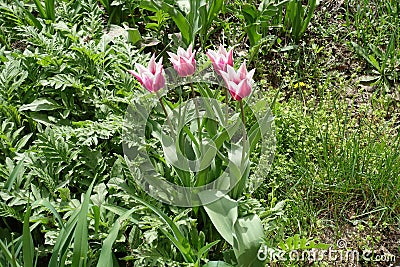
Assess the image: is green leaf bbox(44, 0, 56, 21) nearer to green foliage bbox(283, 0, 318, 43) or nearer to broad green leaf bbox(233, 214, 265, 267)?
green foliage bbox(283, 0, 318, 43)

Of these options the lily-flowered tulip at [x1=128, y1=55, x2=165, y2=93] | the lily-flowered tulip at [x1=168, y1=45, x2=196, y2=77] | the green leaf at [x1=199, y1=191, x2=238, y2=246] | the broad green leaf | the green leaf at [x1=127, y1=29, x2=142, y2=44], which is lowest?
the broad green leaf

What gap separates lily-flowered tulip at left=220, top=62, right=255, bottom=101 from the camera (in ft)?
5.28

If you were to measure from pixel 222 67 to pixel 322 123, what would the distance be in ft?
3.01

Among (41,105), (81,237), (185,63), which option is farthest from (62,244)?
(41,105)

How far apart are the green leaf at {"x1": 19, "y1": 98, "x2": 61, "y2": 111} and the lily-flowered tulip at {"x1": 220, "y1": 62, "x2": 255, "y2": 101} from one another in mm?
945

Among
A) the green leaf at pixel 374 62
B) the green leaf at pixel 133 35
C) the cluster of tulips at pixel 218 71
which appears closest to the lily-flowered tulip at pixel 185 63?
the cluster of tulips at pixel 218 71

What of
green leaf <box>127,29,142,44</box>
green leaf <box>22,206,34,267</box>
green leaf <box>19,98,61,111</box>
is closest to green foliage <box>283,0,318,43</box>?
green leaf <box>127,29,142,44</box>

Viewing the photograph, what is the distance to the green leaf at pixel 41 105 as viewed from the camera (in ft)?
7.56

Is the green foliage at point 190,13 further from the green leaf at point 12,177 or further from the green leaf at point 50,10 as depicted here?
the green leaf at point 12,177

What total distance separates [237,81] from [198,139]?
41cm

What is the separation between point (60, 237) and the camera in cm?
164

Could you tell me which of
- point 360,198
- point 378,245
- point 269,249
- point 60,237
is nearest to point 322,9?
point 360,198

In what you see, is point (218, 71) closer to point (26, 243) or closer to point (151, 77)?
point (151, 77)

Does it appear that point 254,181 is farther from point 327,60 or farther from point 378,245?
point 327,60
